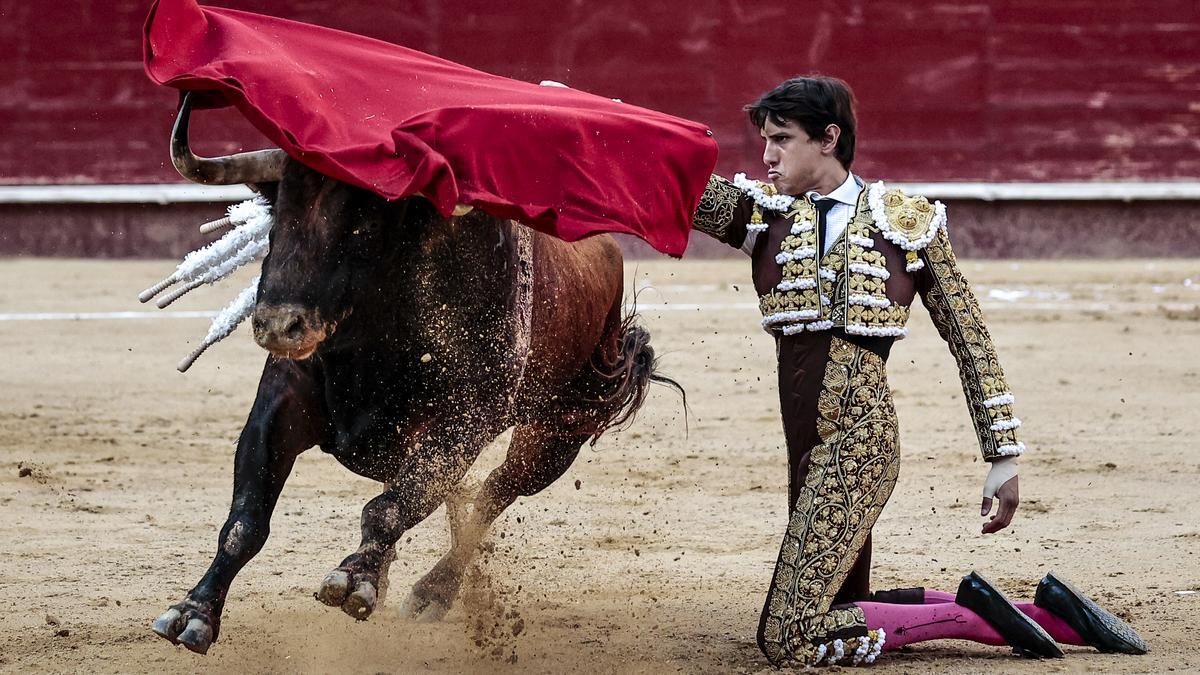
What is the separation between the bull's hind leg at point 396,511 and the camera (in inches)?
101

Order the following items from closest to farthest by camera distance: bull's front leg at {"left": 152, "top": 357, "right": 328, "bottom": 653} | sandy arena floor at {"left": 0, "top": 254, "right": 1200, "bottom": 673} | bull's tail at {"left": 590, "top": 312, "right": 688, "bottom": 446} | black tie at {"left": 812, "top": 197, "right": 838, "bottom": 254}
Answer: bull's front leg at {"left": 152, "top": 357, "right": 328, "bottom": 653} → black tie at {"left": 812, "top": 197, "right": 838, "bottom": 254} → sandy arena floor at {"left": 0, "top": 254, "right": 1200, "bottom": 673} → bull's tail at {"left": 590, "top": 312, "right": 688, "bottom": 446}

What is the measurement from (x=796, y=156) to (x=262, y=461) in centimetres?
102

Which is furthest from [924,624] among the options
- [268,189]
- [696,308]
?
[696,308]

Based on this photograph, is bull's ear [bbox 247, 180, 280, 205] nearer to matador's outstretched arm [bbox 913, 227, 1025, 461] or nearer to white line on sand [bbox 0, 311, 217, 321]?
matador's outstretched arm [bbox 913, 227, 1025, 461]

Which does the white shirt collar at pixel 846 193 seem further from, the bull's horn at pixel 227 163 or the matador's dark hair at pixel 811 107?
the bull's horn at pixel 227 163

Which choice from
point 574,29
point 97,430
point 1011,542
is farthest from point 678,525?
point 574,29

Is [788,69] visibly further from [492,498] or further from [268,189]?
[268,189]

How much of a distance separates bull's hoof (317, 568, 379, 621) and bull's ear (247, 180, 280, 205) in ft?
2.08

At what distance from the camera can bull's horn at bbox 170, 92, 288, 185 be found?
8.79 feet

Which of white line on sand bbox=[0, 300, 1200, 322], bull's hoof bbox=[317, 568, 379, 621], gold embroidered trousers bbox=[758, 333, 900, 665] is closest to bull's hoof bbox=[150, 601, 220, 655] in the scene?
bull's hoof bbox=[317, 568, 379, 621]

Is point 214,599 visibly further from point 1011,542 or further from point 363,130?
point 1011,542

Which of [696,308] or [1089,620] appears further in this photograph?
[696,308]

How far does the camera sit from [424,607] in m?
3.33

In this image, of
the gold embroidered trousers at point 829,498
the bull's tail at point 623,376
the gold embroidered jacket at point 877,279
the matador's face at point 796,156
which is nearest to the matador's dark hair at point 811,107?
the matador's face at point 796,156
